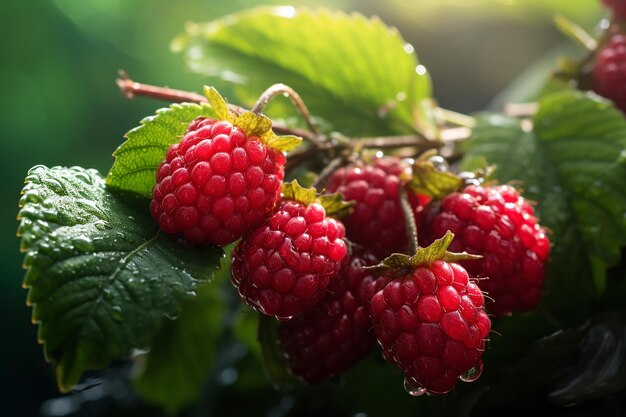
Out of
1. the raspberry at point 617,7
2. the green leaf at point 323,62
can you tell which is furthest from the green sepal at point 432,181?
the raspberry at point 617,7

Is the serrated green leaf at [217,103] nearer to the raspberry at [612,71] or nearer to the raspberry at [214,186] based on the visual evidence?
the raspberry at [214,186]

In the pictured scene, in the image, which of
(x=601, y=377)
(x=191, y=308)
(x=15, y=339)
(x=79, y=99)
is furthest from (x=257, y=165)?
(x=79, y=99)

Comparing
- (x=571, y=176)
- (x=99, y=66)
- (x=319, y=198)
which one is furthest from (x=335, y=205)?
(x=99, y=66)

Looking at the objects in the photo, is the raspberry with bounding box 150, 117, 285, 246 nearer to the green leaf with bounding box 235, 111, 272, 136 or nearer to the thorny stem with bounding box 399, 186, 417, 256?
the green leaf with bounding box 235, 111, 272, 136

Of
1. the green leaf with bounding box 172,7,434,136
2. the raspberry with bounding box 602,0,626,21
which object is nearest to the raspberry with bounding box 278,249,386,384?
the green leaf with bounding box 172,7,434,136

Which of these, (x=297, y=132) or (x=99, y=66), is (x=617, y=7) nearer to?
(x=297, y=132)

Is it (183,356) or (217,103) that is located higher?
(217,103)

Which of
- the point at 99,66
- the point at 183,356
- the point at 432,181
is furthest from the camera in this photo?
the point at 99,66
